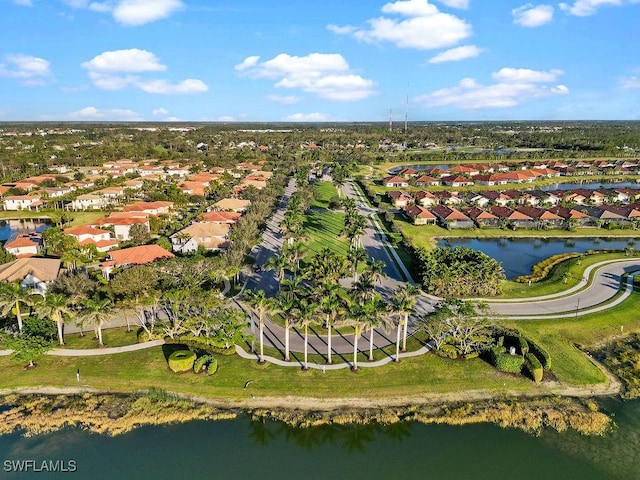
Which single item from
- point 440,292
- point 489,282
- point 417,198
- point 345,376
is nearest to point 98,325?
point 345,376

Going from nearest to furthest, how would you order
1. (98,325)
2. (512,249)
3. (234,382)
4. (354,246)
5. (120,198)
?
1. (234,382)
2. (98,325)
3. (354,246)
4. (512,249)
5. (120,198)

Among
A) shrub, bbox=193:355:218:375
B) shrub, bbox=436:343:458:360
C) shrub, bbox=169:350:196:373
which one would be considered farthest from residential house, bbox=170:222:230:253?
shrub, bbox=436:343:458:360

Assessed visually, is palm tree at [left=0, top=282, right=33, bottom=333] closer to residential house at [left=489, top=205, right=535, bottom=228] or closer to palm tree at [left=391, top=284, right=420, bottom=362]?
palm tree at [left=391, top=284, right=420, bottom=362]

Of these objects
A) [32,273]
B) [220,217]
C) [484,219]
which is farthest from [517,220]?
[32,273]

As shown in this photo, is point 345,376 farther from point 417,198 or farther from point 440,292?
point 417,198

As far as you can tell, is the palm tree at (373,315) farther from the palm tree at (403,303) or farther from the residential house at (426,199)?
the residential house at (426,199)

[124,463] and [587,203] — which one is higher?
[587,203]

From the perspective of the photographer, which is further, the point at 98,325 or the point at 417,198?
the point at 417,198
